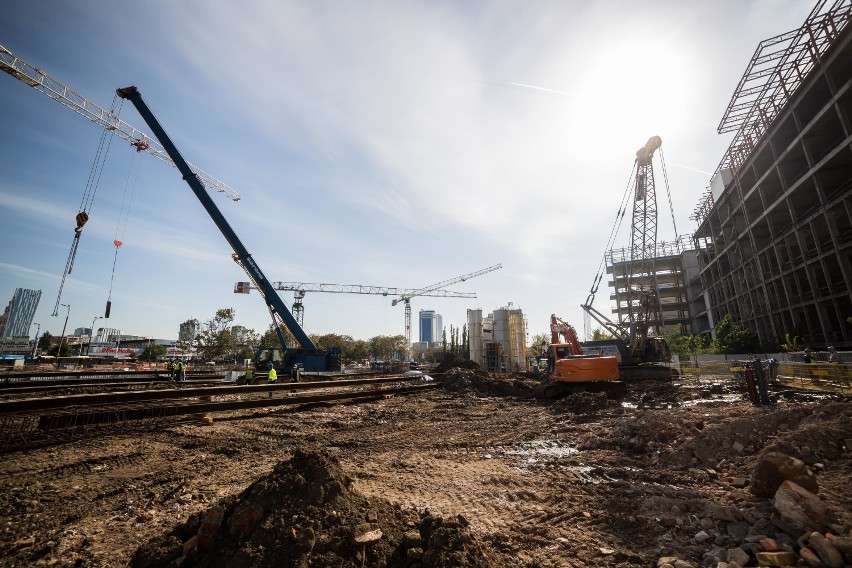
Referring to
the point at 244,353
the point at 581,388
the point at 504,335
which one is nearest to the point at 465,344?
the point at 504,335

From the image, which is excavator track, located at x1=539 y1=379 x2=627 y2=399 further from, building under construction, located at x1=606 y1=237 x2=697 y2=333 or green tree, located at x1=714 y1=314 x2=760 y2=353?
building under construction, located at x1=606 y1=237 x2=697 y2=333

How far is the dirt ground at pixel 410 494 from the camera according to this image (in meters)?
3.37

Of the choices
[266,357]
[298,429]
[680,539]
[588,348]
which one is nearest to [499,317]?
[588,348]

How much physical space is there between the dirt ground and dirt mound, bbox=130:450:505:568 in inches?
0.6

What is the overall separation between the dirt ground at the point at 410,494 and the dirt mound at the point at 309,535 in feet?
0.05

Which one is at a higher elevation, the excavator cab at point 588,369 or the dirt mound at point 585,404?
the excavator cab at point 588,369

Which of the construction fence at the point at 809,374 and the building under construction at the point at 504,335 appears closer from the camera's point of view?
the construction fence at the point at 809,374

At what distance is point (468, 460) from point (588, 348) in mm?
22643

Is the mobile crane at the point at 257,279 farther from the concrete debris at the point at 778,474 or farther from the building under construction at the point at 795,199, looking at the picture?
the building under construction at the point at 795,199

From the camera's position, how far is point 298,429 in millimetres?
9984

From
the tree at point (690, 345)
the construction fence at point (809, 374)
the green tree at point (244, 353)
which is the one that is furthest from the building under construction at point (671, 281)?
the green tree at point (244, 353)

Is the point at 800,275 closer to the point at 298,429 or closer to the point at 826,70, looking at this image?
the point at 826,70

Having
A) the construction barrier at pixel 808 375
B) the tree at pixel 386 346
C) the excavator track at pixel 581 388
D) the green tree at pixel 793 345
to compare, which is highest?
the tree at pixel 386 346

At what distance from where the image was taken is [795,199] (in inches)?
1239
